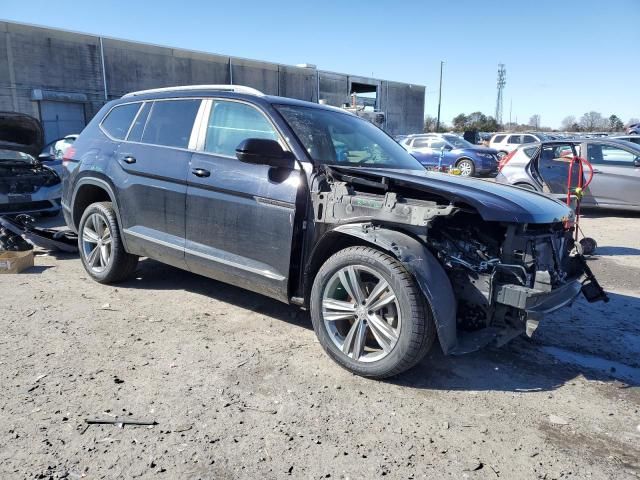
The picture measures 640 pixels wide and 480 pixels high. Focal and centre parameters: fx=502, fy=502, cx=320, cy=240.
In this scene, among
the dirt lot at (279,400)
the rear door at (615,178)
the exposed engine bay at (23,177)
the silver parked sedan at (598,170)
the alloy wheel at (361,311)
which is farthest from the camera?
the rear door at (615,178)

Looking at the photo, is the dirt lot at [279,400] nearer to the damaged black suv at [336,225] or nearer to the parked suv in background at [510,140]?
the damaged black suv at [336,225]

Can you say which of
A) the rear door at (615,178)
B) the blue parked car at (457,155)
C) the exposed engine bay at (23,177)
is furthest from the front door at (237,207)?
the blue parked car at (457,155)

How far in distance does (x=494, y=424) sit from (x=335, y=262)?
1.38 meters

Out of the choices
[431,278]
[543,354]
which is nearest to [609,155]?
[543,354]

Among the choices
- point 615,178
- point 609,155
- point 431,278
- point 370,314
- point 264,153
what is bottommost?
point 370,314

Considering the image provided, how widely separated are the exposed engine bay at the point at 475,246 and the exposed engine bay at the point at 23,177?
6725mm

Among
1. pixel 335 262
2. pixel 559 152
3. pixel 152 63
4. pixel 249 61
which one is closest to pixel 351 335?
pixel 335 262

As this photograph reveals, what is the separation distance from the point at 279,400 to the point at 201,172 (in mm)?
2033

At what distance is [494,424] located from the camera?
2.86 meters

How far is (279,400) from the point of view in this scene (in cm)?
306

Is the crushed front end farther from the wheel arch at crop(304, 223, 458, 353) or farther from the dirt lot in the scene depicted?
the dirt lot

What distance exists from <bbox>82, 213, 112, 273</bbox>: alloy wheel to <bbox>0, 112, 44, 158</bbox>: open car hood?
22.9ft

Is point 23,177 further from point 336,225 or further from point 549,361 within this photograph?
point 549,361

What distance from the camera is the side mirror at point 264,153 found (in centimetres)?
358
